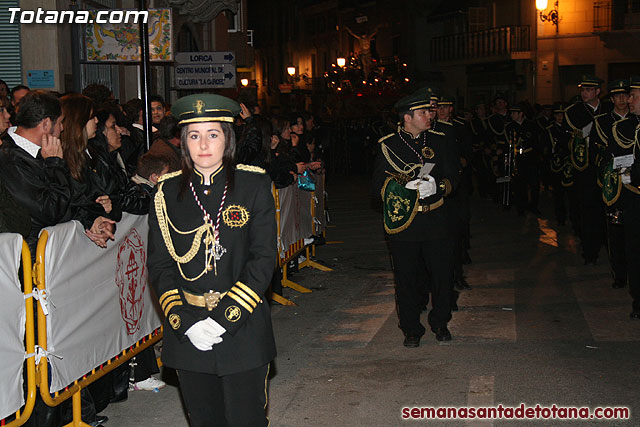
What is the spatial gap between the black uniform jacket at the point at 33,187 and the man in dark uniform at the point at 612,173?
230 inches

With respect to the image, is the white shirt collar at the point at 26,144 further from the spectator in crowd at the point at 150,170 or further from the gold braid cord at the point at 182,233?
the spectator in crowd at the point at 150,170

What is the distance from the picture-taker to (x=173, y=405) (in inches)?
263

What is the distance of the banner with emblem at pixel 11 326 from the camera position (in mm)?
4941

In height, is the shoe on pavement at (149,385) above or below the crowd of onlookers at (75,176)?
below

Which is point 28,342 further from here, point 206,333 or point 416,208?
point 416,208

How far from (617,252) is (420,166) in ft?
12.0

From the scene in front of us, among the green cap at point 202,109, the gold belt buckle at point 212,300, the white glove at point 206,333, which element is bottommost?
the white glove at point 206,333

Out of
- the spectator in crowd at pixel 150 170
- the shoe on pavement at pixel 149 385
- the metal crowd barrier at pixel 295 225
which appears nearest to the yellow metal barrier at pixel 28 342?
the shoe on pavement at pixel 149 385

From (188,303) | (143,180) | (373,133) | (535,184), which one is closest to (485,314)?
(143,180)

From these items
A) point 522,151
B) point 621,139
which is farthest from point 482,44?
point 621,139

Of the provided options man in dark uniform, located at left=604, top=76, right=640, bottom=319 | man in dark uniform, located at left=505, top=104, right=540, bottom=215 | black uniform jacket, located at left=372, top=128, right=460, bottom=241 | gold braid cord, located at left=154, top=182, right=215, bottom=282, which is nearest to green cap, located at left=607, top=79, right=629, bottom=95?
man in dark uniform, located at left=604, top=76, right=640, bottom=319

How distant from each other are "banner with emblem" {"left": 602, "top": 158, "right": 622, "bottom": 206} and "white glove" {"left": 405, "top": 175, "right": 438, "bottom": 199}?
2.46 m

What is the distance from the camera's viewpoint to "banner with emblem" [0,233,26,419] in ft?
16.2

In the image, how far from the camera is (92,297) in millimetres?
6082
